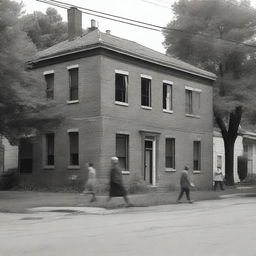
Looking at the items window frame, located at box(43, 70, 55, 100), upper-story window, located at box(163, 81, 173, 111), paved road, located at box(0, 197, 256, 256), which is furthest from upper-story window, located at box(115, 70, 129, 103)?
paved road, located at box(0, 197, 256, 256)

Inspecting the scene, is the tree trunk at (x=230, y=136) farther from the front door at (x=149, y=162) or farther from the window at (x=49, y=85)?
the window at (x=49, y=85)

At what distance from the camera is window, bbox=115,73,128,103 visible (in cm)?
Result: 2957

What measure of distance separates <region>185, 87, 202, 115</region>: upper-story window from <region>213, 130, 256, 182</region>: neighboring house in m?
9.54

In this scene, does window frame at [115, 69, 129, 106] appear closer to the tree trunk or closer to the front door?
the front door

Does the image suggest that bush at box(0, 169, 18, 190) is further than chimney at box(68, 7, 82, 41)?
No

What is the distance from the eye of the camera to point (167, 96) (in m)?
33.1

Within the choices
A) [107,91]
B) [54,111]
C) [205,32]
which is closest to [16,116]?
[54,111]

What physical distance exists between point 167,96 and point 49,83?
728cm

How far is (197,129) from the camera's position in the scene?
35344 millimetres

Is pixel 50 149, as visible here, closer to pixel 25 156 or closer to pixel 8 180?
pixel 25 156

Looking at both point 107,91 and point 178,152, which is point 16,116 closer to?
point 107,91

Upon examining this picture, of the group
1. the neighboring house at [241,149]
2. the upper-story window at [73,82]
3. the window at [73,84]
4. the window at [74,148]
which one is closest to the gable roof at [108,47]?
the upper-story window at [73,82]

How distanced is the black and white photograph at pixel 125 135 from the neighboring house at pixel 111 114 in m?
0.07

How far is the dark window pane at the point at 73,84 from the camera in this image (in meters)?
29.9
